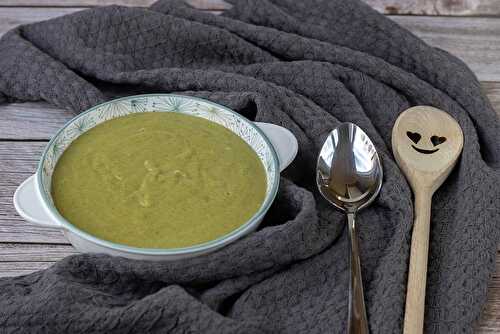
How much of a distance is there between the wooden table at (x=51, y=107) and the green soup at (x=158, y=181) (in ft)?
0.35

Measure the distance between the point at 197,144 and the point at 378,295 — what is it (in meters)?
0.40

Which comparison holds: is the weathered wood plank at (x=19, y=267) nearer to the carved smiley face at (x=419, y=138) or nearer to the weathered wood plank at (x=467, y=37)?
the carved smiley face at (x=419, y=138)

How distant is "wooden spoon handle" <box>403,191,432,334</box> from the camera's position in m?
1.01

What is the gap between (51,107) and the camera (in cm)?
141

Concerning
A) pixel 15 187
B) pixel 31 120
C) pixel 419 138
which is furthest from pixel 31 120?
pixel 419 138

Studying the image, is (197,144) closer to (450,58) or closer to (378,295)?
(378,295)

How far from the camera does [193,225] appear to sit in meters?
1.07

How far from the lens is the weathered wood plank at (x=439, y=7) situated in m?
1.74

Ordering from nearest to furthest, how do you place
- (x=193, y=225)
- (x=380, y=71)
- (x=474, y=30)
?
(x=193, y=225)
(x=380, y=71)
(x=474, y=30)

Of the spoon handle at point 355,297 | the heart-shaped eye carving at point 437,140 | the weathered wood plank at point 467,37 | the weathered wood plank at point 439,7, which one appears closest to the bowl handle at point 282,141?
the spoon handle at point 355,297

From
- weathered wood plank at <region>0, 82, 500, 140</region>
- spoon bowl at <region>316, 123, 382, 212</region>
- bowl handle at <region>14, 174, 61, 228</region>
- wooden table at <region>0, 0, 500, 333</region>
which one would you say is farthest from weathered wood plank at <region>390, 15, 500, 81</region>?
bowl handle at <region>14, 174, 61, 228</region>

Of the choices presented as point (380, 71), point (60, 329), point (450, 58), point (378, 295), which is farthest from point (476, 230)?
point (60, 329)

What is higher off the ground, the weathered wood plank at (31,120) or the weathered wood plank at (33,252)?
the weathered wood plank at (31,120)

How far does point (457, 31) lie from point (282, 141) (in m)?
0.67
